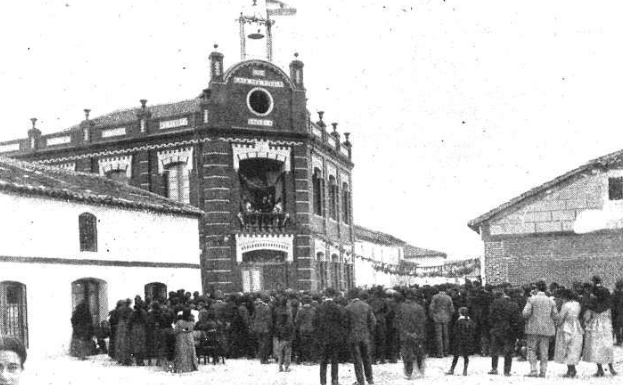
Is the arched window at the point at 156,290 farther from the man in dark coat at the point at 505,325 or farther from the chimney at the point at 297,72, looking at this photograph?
the man in dark coat at the point at 505,325

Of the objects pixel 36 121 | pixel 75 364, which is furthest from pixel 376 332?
pixel 36 121

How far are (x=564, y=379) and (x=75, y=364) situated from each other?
10.8 meters

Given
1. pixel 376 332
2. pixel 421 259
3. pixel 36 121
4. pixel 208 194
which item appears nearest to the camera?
pixel 376 332

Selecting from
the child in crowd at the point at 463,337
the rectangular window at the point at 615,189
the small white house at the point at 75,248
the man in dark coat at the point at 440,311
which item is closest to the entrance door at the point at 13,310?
the small white house at the point at 75,248

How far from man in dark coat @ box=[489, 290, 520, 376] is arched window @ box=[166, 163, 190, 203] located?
18.8 m

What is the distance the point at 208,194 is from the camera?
32625 mm

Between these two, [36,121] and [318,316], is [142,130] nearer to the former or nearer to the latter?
[36,121]

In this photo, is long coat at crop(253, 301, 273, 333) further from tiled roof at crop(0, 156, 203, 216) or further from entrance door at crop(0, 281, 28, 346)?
tiled roof at crop(0, 156, 203, 216)

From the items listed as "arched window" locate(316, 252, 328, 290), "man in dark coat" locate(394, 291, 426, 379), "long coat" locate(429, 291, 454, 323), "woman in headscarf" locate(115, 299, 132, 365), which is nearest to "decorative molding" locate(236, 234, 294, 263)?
"arched window" locate(316, 252, 328, 290)

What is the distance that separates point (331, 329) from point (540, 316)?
3798mm

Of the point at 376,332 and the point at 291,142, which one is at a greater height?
the point at 291,142

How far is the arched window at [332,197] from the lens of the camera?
39.2 metres

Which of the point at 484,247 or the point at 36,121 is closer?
the point at 484,247

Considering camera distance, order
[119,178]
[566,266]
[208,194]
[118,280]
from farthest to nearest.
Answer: [119,178], [208,194], [566,266], [118,280]
